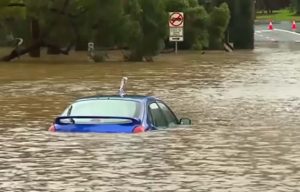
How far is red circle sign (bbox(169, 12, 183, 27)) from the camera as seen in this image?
52575 millimetres

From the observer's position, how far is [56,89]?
106 feet

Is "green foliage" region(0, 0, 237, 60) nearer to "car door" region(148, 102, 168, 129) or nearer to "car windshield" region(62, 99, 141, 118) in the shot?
"car door" region(148, 102, 168, 129)

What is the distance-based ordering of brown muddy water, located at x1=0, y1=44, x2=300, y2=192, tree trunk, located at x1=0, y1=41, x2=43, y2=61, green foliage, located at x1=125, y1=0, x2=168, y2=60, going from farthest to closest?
tree trunk, located at x1=0, y1=41, x2=43, y2=61, green foliage, located at x1=125, y1=0, x2=168, y2=60, brown muddy water, located at x1=0, y1=44, x2=300, y2=192

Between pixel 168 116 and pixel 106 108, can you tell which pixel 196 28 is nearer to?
pixel 168 116

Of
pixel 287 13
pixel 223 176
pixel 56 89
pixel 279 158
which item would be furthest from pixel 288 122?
pixel 287 13

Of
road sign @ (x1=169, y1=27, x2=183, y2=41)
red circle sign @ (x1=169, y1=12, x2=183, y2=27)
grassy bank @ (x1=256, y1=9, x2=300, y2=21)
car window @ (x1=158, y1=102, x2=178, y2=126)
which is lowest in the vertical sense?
grassy bank @ (x1=256, y1=9, x2=300, y2=21)

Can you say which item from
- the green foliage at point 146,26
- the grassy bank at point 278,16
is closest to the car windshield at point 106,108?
the green foliage at point 146,26

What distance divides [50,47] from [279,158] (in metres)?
37.5

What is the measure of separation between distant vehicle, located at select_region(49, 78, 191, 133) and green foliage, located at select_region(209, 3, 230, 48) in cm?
4460

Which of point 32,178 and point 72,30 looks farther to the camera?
point 72,30

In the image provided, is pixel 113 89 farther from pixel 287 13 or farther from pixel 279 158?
pixel 287 13

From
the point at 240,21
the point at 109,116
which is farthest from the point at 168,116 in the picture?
the point at 240,21

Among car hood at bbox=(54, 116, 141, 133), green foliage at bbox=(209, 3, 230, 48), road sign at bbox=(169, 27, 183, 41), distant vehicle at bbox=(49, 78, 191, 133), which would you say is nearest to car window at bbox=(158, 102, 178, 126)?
distant vehicle at bbox=(49, 78, 191, 133)

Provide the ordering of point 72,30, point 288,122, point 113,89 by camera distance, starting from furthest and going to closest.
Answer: point 72,30 < point 113,89 < point 288,122
